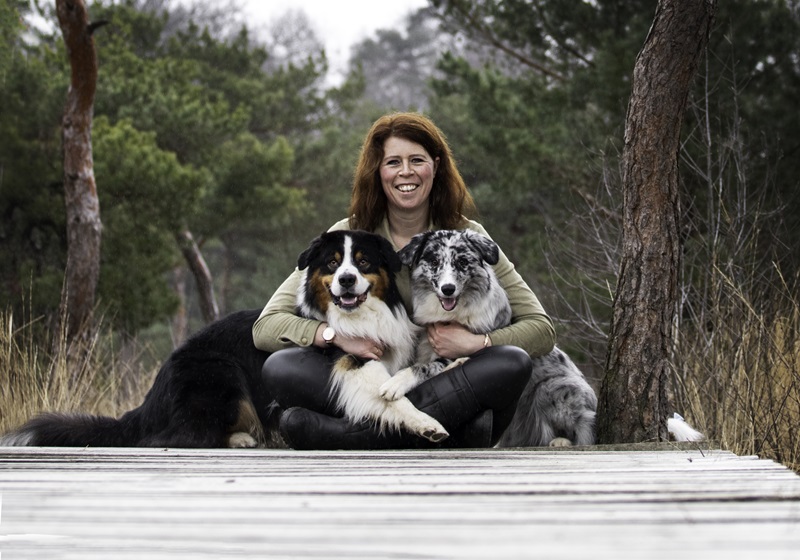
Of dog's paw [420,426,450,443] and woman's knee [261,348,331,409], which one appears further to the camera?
woman's knee [261,348,331,409]

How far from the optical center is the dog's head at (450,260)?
156 inches

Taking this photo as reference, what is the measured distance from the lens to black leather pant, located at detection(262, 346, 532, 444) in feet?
12.2

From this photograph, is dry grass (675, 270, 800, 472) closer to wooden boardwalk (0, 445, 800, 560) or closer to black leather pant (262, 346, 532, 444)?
black leather pant (262, 346, 532, 444)

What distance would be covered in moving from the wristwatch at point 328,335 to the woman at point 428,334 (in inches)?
0.7

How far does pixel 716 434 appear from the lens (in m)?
4.45

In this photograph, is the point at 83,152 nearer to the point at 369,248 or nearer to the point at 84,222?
the point at 84,222

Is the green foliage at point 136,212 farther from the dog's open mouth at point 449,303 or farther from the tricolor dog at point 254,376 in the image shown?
the dog's open mouth at point 449,303

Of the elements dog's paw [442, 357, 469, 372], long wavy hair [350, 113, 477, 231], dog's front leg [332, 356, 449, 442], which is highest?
long wavy hair [350, 113, 477, 231]

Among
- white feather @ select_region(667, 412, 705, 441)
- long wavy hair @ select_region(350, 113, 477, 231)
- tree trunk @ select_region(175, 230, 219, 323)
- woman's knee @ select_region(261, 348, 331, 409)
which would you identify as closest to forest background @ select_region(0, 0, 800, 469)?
white feather @ select_region(667, 412, 705, 441)

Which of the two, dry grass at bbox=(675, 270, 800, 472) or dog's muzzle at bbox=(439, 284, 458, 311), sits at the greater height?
dog's muzzle at bbox=(439, 284, 458, 311)

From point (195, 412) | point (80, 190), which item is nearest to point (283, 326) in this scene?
point (195, 412)

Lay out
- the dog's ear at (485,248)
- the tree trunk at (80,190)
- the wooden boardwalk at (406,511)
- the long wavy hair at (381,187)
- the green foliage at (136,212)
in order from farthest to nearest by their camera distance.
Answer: the green foliage at (136,212), the tree trunk at (80,190), the long wavy hair at (381,187), the dog's ear at (485,248), the wooden boardwalk at (406,511)

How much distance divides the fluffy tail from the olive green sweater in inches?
31.3

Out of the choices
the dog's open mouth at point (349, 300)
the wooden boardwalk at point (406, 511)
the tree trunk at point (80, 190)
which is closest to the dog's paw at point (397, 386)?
the dog's open mouth at point (349, 300)
